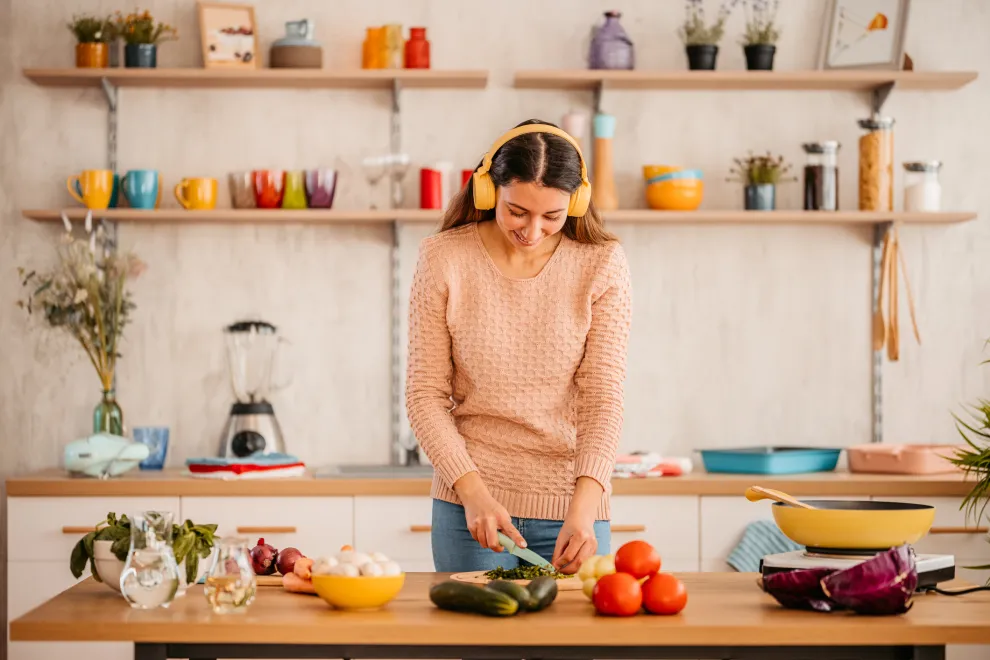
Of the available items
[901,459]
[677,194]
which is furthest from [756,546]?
[677,194]

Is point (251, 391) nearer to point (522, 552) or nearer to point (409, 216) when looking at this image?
point (409, 216)

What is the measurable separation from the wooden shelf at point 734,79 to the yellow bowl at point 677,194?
35cm

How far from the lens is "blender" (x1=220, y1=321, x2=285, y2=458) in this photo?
11.7ft

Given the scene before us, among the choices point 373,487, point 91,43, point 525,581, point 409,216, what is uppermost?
point 91,43

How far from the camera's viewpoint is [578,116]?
3.72 meters

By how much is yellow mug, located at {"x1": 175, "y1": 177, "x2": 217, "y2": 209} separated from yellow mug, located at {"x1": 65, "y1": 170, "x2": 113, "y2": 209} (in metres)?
0.22

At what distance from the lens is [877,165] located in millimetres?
3703

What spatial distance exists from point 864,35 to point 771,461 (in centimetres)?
147

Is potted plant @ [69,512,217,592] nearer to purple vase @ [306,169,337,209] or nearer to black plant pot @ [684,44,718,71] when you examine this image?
purple vase @ [306,169,337,209]

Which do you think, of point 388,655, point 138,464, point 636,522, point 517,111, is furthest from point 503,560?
point 517,111

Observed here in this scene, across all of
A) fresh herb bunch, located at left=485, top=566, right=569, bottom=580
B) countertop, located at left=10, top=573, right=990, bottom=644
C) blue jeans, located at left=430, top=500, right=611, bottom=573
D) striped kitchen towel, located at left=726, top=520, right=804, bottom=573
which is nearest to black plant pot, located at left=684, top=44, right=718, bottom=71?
striped kitchen towel, located at left=726, top=520, right=804, bottom=573

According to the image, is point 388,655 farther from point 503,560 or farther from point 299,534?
point 299,534

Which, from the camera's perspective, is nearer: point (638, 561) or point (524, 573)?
point (638, 561)

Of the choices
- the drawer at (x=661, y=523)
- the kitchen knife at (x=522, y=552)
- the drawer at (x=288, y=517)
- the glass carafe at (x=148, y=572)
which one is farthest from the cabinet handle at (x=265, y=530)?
the glass carafe at (x=148, y=572)
